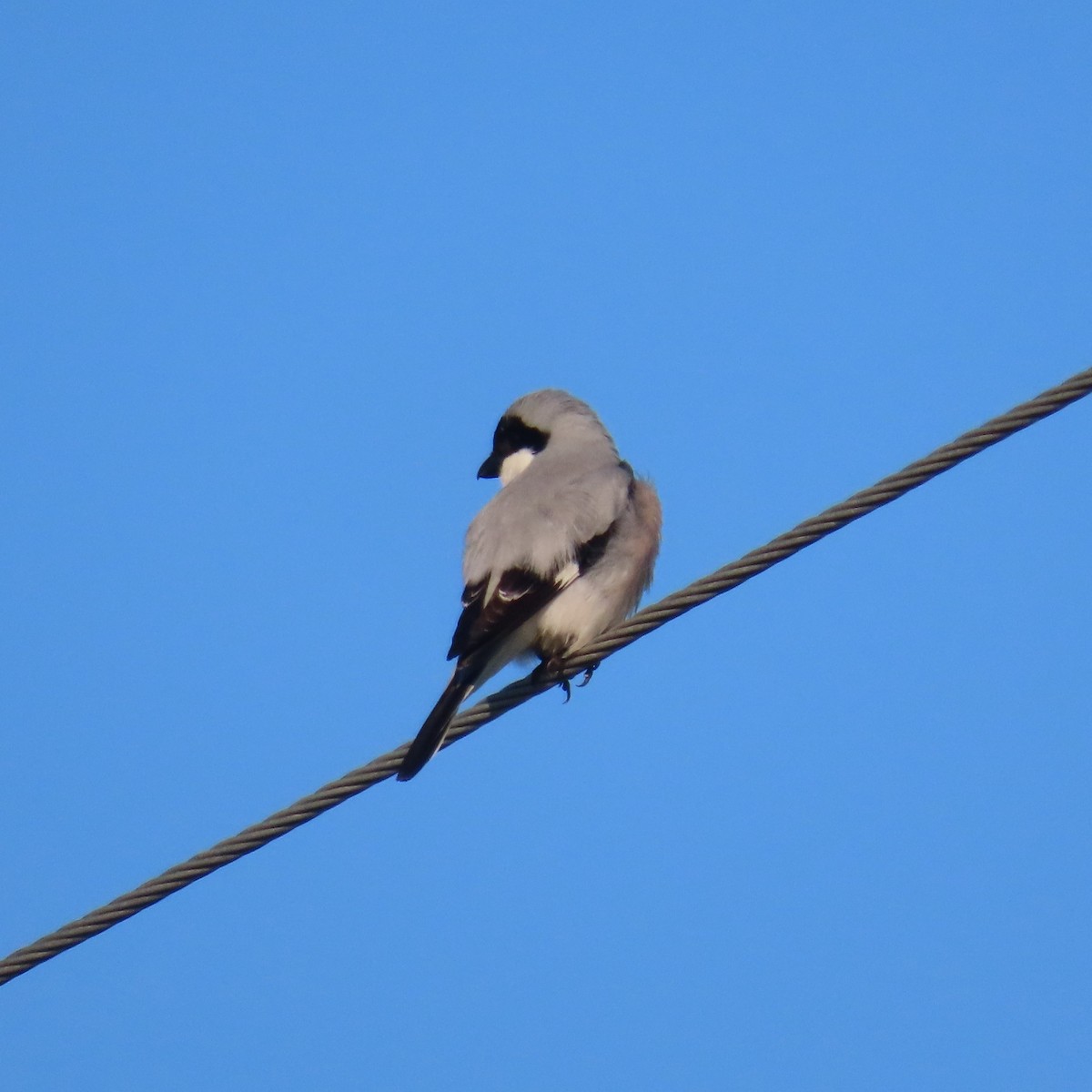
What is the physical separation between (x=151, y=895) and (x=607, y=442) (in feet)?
9.78

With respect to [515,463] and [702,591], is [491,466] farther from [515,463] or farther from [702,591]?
[702,591]

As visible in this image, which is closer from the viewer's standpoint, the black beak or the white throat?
the white throat

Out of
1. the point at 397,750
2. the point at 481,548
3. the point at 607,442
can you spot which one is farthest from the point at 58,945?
the point at 607,442

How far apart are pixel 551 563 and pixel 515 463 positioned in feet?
4.71

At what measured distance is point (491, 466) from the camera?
6.71m

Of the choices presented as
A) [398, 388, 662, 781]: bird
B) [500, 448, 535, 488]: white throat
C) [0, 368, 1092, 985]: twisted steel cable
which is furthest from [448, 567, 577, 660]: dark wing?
[500, 448, 535, 488]: white throat

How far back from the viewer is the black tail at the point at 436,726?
4.25 metres

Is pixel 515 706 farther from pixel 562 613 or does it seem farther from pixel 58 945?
pixel 58 945

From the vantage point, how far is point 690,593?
4.00 meters

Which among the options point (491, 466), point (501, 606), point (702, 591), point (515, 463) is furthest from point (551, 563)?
point (491, 466)

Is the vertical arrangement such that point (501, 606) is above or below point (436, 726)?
above

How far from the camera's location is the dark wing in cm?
487

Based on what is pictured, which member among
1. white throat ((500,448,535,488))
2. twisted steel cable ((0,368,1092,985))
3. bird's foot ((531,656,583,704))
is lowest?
twisted steel cable ((0,368,1092,985))

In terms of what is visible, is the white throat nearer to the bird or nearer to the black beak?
the black beak
